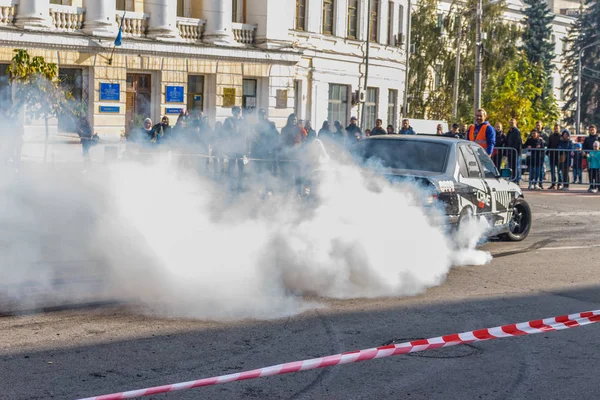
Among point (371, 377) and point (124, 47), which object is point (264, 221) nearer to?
point (371, 377)

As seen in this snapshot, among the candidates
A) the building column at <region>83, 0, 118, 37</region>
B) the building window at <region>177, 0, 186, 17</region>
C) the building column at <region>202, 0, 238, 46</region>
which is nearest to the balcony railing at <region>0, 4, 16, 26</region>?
the building column at <region>83, 0, 118, 37</region>

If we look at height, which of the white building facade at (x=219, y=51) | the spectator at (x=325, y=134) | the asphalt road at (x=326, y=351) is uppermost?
the white building facade at (x=219, y=51)

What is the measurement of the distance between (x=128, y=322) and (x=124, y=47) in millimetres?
22776

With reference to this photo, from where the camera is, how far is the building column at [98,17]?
28.2 metres

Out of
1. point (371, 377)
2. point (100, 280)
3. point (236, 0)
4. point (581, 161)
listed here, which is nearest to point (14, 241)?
point (100, 280)

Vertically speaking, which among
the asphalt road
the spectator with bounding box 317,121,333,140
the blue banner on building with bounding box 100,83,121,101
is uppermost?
the blue banner on building with bounding box 100,83,121,101

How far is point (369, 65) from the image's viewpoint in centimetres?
4184

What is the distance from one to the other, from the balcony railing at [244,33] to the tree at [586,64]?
50.9 meters

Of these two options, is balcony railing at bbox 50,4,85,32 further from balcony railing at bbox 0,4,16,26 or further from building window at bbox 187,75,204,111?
building window at bbox 187,75,204,111

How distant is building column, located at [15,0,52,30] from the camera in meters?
25.7

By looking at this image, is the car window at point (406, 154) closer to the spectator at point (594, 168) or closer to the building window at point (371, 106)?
the spectator at point (594, 168)

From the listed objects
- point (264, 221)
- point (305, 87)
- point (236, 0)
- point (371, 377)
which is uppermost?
point (236, 0)

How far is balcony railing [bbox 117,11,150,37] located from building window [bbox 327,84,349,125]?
10.9 metres

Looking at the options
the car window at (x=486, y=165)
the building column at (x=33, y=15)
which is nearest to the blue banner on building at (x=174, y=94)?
the building column at (x=33, y=15)
